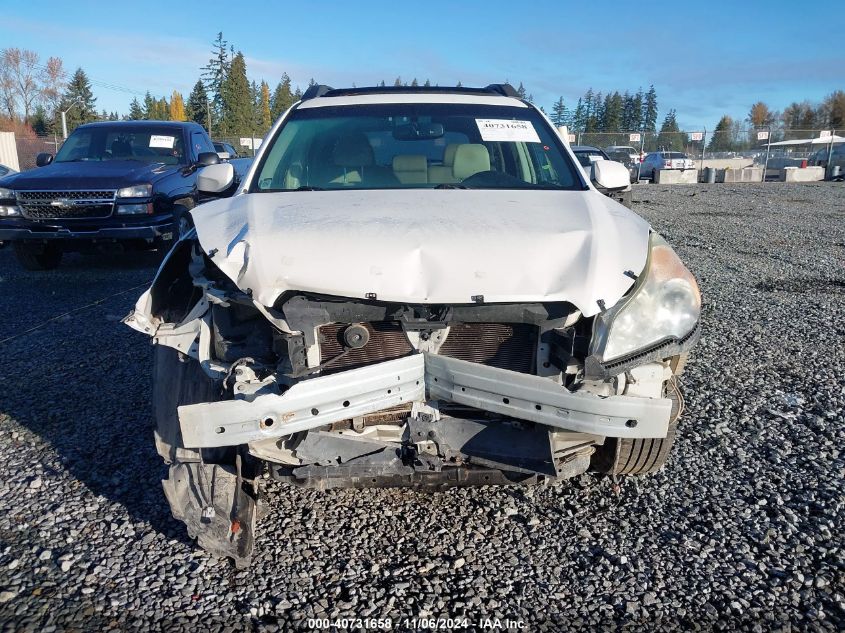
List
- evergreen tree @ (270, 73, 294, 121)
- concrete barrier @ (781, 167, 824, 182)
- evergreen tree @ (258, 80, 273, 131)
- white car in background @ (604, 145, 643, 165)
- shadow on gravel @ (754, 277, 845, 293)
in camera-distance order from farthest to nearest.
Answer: evergreen tree @ (270, 73, 294, 121) < evergreen tree @ (258, 80, 273, 131) < white car in background @ (604, 145, 643, 165) < concrete barrier @ (781, 167, 824, 182) < shadow on gravel @ (754, 277, 845, 293)

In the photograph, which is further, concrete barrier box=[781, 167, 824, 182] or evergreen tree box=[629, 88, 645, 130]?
evergreen tree box=[629, 88, 645, 130]

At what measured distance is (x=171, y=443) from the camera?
2930mm

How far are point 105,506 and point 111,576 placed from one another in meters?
0.58

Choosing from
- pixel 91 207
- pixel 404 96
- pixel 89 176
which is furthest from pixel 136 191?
pixel 404 96

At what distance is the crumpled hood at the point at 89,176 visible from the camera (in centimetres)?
819

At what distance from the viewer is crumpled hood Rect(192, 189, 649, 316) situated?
2461 millimetres

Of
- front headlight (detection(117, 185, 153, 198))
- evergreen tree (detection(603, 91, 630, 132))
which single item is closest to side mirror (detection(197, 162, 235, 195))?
front headlight (detection(117, 185, 153, 198))

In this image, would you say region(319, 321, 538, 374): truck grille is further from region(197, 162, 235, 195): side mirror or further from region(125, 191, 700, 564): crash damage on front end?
region(197, 162, 235, 195): side mirror

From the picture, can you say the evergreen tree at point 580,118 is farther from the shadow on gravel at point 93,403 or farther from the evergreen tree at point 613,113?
the shadow on gravel at point 93,403

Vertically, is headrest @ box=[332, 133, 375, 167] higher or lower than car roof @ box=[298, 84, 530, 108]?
lower

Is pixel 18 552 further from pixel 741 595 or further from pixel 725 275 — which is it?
pixel 725 275

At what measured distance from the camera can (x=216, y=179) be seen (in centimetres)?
390

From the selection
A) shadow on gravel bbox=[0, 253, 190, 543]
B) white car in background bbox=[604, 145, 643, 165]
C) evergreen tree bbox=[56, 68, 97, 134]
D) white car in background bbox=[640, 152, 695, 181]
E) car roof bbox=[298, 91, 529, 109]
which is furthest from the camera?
evergreen tree bbox=[56, 68, 97, 134]

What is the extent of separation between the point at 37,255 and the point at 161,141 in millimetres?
2235
